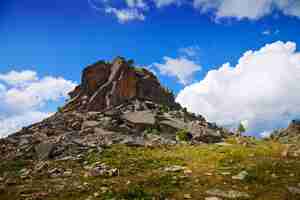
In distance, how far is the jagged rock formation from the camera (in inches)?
1722

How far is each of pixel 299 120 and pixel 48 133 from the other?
212 feet

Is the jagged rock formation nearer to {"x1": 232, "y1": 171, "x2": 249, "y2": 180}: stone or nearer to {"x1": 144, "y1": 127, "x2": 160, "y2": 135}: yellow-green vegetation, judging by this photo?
{"x1": 144, "y1": 127, "x2": 160, "y2": 135}: yellow-green vegetation

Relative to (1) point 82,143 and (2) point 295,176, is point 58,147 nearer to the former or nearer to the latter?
(1) point 82,143

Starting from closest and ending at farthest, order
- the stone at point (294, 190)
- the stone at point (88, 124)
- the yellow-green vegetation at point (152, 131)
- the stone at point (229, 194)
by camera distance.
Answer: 1. the stone at point (229, 194)
2. the stone at point (294, 190)
3. the yellow-green vegetation at point (152, 131)
4. the stone at point (88, 124)

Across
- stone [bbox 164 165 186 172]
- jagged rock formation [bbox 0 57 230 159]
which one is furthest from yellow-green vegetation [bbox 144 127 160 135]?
stone [bbox 164 165 186 172]

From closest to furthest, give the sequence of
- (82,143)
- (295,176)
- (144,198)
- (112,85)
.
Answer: (144,198) < (295,176) < (82,143) < (112,85)

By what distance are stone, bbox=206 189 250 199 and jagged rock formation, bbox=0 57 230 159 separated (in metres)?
20.4

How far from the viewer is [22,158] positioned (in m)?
33.8

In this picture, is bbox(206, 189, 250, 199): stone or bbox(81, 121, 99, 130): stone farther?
bbox(81, 121, 99, 130): stone

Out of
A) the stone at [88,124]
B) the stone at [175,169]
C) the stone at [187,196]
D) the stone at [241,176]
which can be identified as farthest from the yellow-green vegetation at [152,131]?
the stone at [187,196]

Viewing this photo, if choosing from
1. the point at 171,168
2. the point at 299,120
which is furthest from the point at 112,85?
the point at 171,168

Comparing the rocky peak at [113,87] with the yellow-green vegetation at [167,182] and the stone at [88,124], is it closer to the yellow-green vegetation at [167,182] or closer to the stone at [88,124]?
the stone at [88,124]

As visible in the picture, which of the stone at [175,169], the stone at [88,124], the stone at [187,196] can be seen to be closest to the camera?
the stone at [187,196]

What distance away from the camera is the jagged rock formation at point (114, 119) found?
43750 millimetres
